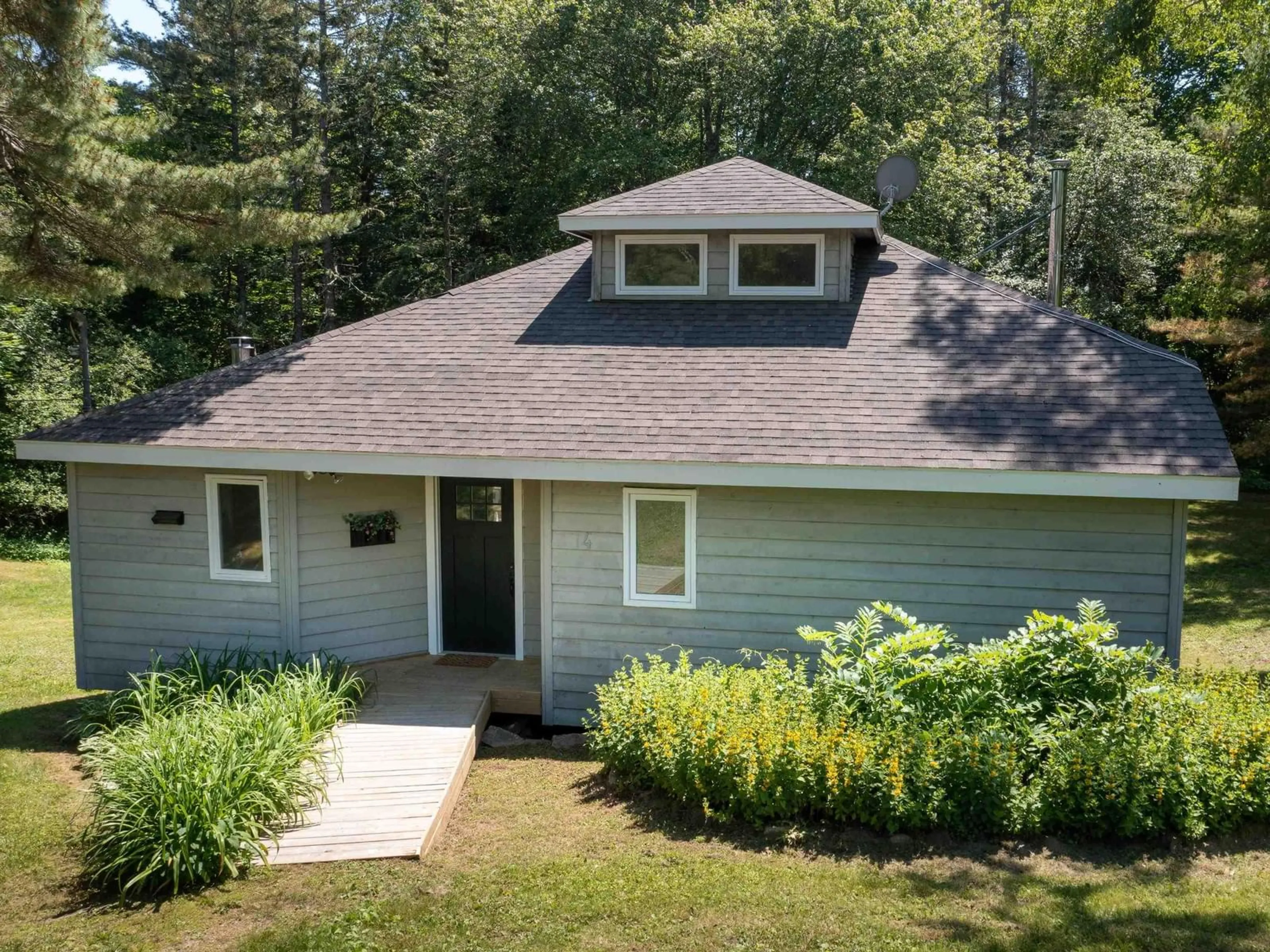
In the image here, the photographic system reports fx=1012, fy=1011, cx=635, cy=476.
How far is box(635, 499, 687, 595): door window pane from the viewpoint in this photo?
879 cm

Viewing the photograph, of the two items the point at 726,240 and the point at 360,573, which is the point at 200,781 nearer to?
the point at 360,573

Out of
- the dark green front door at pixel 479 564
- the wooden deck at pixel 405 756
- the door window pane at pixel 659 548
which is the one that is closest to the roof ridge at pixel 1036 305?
the door window pane at pixel 659 548

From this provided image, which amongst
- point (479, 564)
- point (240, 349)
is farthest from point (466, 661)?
point (240, 349)

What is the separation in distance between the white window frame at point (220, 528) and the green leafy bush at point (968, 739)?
396 centimetres

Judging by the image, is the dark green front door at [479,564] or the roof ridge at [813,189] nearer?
the dark green front door at [479,564]

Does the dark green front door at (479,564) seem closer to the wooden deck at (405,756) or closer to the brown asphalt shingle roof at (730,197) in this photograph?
the wooden deck at (405,756)

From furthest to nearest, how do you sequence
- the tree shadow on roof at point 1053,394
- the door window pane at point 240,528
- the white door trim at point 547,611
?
the door window pane at point 240,528
the white door trim at point 547,611
the tree shadow on roof at point 1053,394

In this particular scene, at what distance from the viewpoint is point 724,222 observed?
417 inches

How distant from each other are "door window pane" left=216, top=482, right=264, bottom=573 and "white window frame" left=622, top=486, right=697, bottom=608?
356cm

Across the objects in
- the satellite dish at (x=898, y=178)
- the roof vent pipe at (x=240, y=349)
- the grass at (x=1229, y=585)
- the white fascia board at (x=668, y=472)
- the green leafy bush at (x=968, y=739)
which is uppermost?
the satellite dish at (x=898, y=178)

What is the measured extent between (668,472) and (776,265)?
12.1 ft

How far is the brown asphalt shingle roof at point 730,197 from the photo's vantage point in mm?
10578

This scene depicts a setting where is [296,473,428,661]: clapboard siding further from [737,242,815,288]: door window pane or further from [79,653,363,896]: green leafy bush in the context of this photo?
[737,242,815,288]: door window pane

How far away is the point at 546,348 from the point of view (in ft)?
33.9
